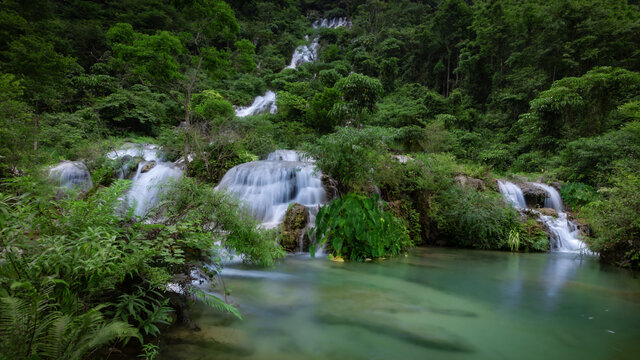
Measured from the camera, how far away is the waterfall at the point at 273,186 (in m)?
9.34

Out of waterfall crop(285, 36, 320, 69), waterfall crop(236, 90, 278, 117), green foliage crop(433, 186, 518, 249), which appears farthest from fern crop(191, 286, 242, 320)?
waterfall crop(285, 36, 320, 69)

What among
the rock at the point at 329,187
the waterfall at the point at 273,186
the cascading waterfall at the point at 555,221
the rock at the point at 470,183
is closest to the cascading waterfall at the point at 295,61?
the waterfall at the point at 273,186

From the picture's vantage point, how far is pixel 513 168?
1803 centimetres

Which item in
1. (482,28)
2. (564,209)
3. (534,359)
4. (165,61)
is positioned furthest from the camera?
(482,28)

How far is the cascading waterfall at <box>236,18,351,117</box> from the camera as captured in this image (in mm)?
25984

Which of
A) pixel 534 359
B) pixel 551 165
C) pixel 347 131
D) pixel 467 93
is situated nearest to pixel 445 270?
pixel 534 359

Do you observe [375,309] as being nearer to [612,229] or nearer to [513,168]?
[612,229]

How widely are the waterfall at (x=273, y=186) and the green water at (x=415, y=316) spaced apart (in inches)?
136

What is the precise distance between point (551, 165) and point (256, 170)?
15.1 meters

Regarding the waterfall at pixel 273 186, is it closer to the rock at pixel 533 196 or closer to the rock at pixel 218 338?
the rock at pixel 218 338

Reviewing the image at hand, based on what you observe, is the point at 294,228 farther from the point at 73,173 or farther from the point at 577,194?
the point at 577,194

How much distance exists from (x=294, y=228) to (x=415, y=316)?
4.59 metres

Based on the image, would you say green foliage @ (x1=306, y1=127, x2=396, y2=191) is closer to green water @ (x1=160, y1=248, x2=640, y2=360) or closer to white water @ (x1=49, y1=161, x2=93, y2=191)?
green water @ (x1=160, y1=248, x2=640, y2=360)

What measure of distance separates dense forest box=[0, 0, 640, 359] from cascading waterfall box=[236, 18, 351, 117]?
1.10 metres
